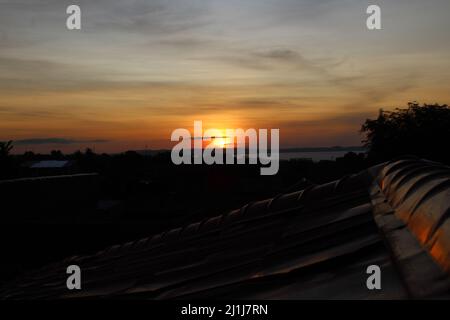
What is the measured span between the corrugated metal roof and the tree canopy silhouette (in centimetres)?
2437

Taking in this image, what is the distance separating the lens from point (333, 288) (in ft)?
12.6

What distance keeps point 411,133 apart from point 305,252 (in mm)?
30438

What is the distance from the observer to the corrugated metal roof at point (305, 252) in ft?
12.5

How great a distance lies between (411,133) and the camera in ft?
109

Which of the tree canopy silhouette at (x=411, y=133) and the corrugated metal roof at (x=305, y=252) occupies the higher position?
the tree canopy silhouette at (x=411, y=133)

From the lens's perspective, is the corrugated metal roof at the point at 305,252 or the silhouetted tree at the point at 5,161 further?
the silhouetted tree at the point at 5,161

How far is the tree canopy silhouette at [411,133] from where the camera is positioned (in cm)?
3180

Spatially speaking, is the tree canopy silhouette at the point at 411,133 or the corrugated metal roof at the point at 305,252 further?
the tree canopy silhouette at the point at 411,133

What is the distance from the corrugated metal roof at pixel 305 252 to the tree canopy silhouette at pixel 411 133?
24.4m

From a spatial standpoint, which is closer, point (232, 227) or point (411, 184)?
point (411, 184)

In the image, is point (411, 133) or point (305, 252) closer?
point (305, 252)

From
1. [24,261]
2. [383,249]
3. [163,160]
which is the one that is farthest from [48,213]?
[163,160]

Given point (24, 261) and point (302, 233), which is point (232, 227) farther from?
point (24, 261)
